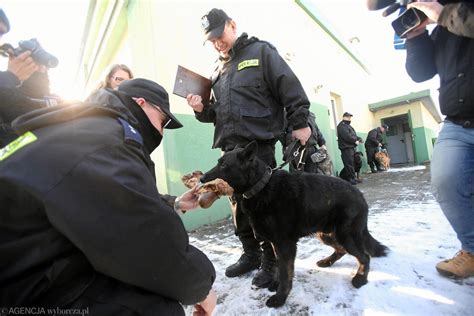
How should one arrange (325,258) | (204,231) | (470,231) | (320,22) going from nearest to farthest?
(470,231) → (325,258) → (204,231) → (320,22)

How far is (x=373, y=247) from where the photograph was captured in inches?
92.4

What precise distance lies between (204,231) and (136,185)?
3.55 metres

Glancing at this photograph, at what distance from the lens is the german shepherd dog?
196 centimetres

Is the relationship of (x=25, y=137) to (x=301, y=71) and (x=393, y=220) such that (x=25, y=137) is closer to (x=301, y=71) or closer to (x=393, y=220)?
(x=393, y=220)

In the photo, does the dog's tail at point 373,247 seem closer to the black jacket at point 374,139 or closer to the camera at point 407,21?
the camera at point 407,21

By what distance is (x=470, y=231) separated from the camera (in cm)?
173

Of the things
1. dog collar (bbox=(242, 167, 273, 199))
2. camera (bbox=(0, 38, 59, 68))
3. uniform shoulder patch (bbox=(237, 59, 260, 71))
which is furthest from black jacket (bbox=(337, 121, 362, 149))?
camera (bbox=(0, 38, 59, 68))

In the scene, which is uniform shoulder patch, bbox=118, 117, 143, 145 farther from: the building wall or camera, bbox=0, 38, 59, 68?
the building wall

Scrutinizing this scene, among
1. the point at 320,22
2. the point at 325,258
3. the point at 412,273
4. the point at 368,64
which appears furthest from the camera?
the point at 368,64

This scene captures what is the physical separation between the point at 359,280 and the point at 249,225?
94cm

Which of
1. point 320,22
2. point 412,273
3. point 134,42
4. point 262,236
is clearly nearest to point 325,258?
point 412,273

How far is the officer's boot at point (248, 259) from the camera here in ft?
7.88

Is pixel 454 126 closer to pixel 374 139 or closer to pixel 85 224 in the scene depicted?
pixel 85 224

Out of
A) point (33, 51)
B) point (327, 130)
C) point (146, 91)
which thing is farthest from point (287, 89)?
point (327, 130)
